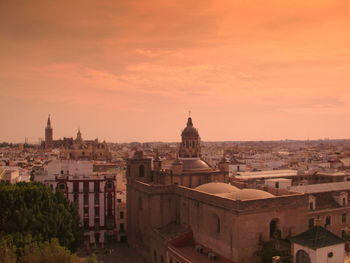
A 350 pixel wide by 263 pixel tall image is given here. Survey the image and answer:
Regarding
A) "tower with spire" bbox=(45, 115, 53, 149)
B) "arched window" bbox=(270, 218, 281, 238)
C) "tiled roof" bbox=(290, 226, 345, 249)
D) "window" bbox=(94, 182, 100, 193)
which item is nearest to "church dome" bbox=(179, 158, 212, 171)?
"window" bbox=(94, 182, 100, 193)

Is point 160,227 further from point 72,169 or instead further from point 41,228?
point 72,169

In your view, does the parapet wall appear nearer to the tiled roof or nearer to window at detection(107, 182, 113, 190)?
the tiled roof

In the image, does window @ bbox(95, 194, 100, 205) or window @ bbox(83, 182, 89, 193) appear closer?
window @ bbox(83, 182, 89, 193)

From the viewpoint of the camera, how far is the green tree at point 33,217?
104ft

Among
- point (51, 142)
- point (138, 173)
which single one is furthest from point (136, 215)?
point (51, 142)

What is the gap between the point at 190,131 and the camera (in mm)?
45719

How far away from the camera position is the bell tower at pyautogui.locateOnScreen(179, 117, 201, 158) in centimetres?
4462

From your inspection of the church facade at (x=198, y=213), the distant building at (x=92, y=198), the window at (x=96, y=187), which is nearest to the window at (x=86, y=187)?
the distant building at (x=92, y=198)

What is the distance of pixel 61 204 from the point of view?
3562cm

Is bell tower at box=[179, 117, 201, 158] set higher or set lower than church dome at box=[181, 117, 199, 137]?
lower

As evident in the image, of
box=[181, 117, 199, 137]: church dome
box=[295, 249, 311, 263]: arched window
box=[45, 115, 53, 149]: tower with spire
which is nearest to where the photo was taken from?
box=[295, 249, 311, 263]: arched window

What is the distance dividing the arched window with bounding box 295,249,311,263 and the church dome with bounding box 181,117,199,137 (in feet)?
70.9

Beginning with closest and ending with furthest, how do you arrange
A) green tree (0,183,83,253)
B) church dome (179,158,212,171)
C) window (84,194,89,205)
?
green tree (0,183,83,253) < church dome (179,158,212,171) < window (84,194,89,205)

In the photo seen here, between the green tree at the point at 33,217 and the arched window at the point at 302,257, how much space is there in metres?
18.7
